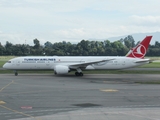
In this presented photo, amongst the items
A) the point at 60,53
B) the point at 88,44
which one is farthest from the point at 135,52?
the point at 88,44

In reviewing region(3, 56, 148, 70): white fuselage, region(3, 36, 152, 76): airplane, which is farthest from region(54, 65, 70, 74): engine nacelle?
region(3, 56, 148, 70): white fuselage

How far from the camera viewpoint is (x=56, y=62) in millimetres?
45625

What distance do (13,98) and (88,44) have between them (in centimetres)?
10122

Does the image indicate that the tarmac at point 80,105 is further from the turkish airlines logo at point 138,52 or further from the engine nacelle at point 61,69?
the turkish airlines logo at point 138,52

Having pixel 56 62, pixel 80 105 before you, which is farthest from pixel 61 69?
pixel 80 105

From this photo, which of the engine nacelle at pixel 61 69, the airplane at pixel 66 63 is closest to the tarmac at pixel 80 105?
the engine nacelle at pixel 61 69

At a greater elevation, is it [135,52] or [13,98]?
[135,52]

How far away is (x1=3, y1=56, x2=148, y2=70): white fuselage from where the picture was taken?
148ft

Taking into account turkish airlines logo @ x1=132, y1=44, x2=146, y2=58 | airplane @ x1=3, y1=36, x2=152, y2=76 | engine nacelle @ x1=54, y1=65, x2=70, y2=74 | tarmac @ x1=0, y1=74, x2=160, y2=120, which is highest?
A: turkish airlines logo @ x1=132, y1=44, x2=146, y2=58

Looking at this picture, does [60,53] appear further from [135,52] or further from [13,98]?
[13,98]

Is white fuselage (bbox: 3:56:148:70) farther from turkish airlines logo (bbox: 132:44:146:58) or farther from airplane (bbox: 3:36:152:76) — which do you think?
turkish airlines logo (bbox: 132:44:146:58)

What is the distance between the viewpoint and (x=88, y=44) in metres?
123

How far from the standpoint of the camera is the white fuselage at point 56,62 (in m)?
45.1

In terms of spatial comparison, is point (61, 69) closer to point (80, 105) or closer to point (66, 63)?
point (66, 63)
